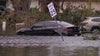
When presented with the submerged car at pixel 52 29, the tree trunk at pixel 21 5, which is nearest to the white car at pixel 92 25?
the submerged car at pixel 52 29

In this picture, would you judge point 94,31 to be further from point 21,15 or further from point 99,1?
point 99,1

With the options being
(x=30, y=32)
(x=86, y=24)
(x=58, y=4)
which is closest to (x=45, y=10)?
(x=58, y=4)

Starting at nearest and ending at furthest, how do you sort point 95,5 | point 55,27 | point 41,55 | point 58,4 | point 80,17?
point 41,55, point 55,27, point 80,17, point 58,4, point 95,5

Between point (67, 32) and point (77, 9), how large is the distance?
47.7ft

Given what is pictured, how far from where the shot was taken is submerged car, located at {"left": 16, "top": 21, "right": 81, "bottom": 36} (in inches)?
1316

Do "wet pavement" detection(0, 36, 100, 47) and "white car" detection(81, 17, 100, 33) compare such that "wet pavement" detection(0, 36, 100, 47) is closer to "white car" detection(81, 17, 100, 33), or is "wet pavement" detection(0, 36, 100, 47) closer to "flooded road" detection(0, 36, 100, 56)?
"flooded road" detection(0, 36, 100, 56)

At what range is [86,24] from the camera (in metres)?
38.2

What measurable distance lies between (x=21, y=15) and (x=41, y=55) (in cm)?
2942

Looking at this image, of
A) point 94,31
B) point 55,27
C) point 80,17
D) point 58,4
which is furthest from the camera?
point 58,4

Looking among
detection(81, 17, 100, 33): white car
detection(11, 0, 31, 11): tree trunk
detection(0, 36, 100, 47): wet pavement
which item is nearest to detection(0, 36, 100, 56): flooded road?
detection(0, 36, 100, 47): wet pavement

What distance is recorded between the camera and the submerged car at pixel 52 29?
33438 millimetres

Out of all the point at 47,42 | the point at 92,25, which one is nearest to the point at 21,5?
the point at 92,25

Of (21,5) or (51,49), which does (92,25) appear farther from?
(51,49)

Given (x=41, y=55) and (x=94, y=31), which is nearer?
(x=41, y=55)
